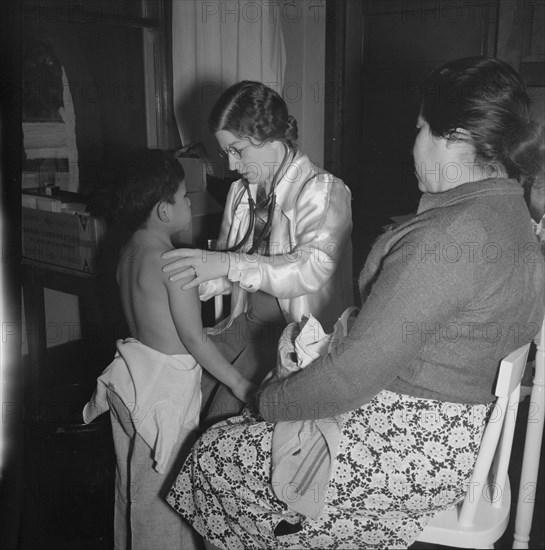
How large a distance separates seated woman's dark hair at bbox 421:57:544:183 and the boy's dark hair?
636 mm

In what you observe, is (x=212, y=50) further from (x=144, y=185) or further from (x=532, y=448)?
(x=532, y=448)

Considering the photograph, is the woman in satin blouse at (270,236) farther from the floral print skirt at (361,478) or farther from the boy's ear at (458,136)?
the boy's ear at (458,136)

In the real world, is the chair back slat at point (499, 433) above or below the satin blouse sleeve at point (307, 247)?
below

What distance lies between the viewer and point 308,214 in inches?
69.8

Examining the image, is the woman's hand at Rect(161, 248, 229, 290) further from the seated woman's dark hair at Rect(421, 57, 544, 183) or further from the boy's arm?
the seated woman's dark hair at Rect(421, 57, 544, 183)

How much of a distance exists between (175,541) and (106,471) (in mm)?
723

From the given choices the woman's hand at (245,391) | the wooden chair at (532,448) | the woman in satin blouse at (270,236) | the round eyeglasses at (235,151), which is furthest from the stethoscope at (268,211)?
the wooden chair at (532,448)

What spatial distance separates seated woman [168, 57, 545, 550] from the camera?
1077 mm

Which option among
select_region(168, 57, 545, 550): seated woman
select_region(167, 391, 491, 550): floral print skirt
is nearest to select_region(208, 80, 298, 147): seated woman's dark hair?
select_region(168, 57, 545, 550): seated woman

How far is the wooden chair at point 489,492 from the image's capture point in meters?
1.16

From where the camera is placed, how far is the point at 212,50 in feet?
9.57

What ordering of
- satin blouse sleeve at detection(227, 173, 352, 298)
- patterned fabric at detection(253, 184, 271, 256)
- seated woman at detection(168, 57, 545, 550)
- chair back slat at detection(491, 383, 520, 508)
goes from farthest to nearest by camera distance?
patterned fabric at detection(253, 184, 271, 256) < satin blouse sleeve at detection(227, 173, 352, 298) < chair back slat at detection(491, 383, 520, 508) < seated woman at detection(168, 57, 545, 550)

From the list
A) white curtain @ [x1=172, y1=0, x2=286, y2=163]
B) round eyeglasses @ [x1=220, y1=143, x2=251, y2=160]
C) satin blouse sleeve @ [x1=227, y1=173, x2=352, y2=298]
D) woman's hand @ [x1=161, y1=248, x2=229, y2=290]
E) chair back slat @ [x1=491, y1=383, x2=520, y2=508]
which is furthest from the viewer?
white curtain @ [x1=172, y1=0, x2=286, y2=163]

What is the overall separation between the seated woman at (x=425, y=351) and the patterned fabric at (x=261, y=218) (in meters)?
0.69
